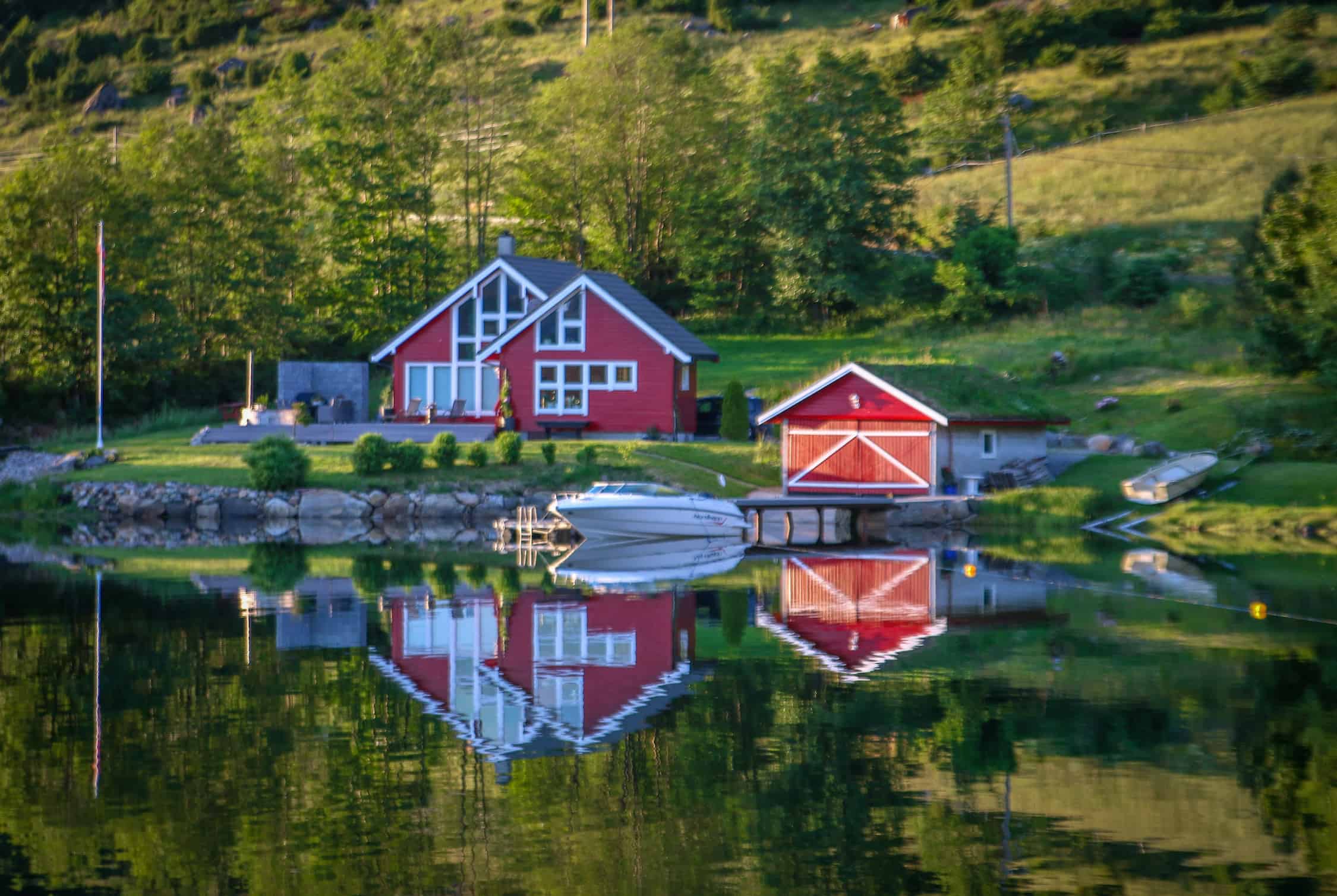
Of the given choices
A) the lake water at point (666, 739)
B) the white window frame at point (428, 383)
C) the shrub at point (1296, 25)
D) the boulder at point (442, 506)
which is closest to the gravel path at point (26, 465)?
the white window frame at point (428, 383)

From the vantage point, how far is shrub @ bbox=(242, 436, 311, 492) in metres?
45.3

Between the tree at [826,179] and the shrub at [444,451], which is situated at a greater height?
the tree at [826,179]

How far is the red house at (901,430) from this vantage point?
45438 millimetres

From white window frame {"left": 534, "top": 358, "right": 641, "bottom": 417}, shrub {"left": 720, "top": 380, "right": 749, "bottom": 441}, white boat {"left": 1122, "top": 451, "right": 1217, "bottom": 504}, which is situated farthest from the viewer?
white window frame {"left": 534, "top": 358, "right": 641, "bottom": 417}

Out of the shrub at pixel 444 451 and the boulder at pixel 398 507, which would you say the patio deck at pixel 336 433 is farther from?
the boulder at pixel 398 507

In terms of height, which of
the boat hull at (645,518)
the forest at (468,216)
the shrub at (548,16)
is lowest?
the boat hull at (645,518)

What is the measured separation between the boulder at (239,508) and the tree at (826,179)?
3325 cm

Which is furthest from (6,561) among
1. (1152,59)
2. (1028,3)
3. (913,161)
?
(1028,3)

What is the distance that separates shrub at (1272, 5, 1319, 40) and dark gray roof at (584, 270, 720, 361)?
228ft

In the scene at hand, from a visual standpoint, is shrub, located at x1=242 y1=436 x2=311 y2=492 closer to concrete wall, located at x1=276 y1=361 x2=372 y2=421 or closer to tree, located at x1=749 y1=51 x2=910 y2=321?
concrete wall, located at x1=276 y1=361 x2=372 y2=421

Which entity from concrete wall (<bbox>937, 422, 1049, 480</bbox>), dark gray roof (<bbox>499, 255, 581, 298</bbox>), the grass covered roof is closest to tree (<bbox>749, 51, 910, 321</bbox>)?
dark gray roof (<bbox>499, 255, 581, 298</bbox>)

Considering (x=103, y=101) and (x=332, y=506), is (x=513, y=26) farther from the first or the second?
(x=332, y=506)

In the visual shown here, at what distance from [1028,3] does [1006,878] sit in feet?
413

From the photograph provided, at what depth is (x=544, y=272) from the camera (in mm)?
57031
